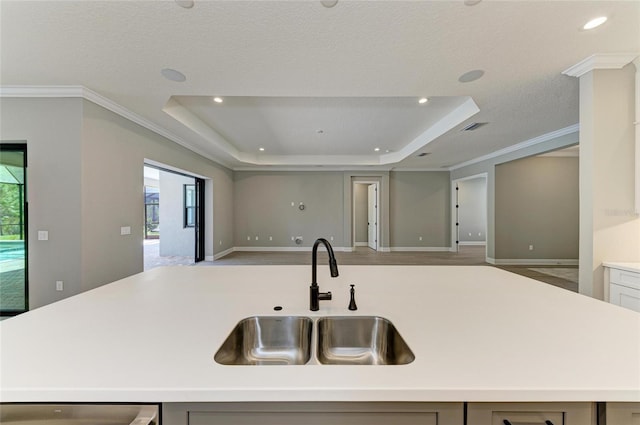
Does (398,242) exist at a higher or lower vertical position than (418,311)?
lower

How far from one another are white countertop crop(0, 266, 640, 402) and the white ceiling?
182 cm

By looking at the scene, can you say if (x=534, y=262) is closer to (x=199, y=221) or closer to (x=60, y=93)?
(x=199, y=221)

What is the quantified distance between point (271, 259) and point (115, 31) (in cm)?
528

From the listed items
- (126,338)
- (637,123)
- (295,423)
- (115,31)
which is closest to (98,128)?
(115,31)

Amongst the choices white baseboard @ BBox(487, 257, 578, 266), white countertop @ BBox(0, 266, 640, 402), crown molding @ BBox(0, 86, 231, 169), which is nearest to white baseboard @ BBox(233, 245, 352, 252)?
white baseboard @ BBox(487, 257, 578, 266)

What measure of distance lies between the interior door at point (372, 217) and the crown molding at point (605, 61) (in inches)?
222

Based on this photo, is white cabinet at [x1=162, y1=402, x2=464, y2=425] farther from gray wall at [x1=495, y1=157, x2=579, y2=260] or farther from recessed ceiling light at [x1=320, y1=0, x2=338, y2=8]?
gray wall at [x1=495, y1=157, x2=579, y2=260]

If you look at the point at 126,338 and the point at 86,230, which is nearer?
the point at 126,338

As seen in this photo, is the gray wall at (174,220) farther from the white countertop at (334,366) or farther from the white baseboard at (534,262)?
the white baseboard at (534,262)

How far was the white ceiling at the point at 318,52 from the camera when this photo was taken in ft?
5.54

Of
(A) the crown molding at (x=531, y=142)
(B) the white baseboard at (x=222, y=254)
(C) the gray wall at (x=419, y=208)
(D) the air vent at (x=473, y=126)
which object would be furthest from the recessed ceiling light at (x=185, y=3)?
(C) the gray wall at (x=419, y=208)

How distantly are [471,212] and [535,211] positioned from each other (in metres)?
3.55

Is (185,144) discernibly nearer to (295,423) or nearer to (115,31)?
(115,31)

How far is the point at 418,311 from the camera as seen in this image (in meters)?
1.12
